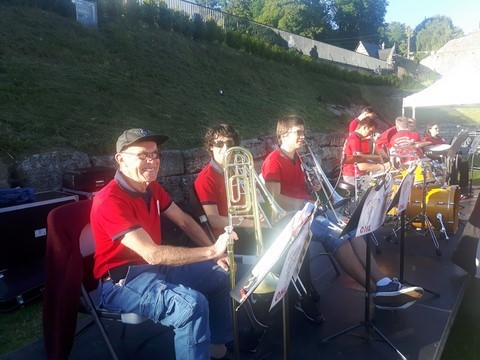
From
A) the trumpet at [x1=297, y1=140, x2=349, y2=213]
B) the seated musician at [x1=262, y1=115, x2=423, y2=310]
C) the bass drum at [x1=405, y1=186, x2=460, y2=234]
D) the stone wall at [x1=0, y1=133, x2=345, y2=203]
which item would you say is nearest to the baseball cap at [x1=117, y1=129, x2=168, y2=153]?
the seated musician at [x1=262, y1=115, x2=423, y2=310]

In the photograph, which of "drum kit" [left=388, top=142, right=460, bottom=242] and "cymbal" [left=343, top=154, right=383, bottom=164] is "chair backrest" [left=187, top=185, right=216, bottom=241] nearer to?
"cymbal" [left=343, top=154, right=383, bottom=164]

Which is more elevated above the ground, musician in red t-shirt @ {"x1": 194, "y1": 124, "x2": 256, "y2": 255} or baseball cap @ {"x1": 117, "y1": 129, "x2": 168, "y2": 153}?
baseball cap @ {"x1": 117, "y1": 129, "x2": 168, "y2": 153}

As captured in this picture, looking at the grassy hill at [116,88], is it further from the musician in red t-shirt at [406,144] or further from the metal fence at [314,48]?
the metal fence at [314,48]

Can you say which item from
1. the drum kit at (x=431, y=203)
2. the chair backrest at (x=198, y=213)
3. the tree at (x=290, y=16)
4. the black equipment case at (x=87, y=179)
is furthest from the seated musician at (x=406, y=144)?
the tree at (x=290, y=16)

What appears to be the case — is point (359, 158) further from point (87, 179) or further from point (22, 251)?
point (22, 251)

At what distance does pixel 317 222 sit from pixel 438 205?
2452mm

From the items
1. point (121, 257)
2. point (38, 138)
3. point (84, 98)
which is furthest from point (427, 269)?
point (84, 98)

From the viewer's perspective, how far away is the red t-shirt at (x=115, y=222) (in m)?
2.21

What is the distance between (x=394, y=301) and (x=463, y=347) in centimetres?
59

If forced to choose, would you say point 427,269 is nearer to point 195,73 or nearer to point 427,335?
point 427,335

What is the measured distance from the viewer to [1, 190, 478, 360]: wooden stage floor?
9.08 ft

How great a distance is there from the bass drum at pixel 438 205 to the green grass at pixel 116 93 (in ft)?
4.20

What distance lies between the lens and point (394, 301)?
9.65ft

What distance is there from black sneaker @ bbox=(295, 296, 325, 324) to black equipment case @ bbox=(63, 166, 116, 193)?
2.34 m
